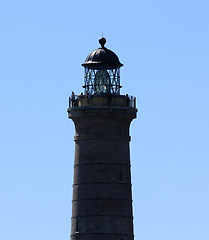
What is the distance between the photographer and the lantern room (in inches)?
4505

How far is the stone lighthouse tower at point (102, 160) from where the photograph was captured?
111938mm

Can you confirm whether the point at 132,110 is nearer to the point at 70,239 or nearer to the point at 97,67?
the point at 97,67

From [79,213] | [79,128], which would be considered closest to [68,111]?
[79,128]

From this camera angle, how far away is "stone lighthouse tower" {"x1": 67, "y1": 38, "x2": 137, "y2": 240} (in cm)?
11194

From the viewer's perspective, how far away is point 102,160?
370 ft

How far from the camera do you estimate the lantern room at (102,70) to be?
11444 cm

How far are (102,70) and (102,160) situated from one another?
784 centimetres

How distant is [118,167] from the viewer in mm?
113062

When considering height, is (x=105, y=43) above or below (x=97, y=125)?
above

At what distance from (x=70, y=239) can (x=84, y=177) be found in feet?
17.5

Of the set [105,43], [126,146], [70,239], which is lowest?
[70,239]

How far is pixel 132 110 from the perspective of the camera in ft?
374

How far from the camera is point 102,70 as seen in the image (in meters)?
115

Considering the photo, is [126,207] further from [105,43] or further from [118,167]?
[105,43]
